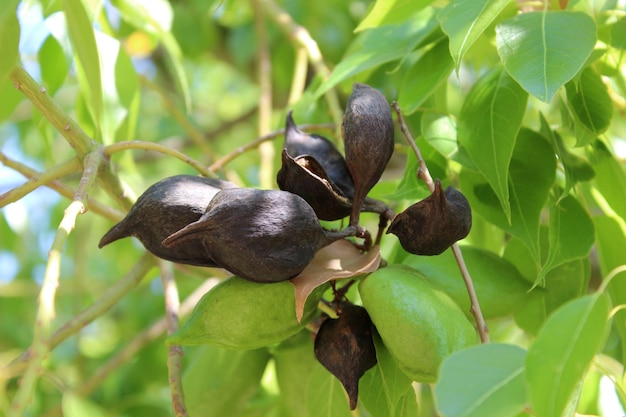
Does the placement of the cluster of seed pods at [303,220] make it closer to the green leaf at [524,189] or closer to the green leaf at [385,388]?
the green leaf at [385,388]

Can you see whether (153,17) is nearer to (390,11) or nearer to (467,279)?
(390,11)

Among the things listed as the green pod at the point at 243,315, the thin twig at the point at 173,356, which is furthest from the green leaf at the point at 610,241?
the thin twig at the point at 173,356

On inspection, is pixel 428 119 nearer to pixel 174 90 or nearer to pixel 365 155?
pixel 365 155

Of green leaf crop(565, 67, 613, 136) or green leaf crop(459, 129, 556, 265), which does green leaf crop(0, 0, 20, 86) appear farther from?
green leaf crop(565, 67, 613, 136)

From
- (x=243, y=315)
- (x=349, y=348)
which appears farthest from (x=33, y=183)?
(x=349, y=348)

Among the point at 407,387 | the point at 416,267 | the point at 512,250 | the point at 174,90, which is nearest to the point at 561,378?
the point at 407,387

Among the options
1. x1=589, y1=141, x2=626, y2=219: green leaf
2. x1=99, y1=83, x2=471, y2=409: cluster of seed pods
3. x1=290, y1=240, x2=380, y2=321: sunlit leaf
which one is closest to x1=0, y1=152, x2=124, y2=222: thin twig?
x1=99, y1=83, x2=471, y2=409: cluster of seed pods

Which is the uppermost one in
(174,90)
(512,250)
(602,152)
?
(602,152)
